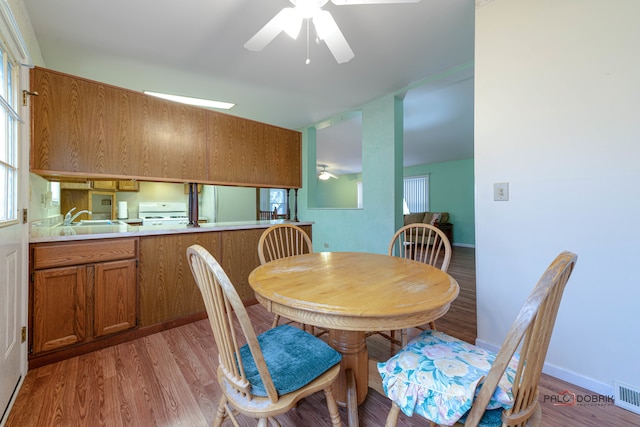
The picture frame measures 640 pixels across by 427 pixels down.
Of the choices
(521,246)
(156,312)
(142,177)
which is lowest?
(156,312)

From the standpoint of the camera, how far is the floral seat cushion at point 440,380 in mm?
750

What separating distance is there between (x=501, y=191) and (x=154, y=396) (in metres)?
2.47

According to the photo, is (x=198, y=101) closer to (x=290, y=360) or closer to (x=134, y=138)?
(x=134, y=138)

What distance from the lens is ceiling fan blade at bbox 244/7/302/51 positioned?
5.04 ft

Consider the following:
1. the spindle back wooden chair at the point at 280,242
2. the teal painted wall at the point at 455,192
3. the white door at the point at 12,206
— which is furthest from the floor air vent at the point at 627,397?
the teal painted wall at the point at 455,192

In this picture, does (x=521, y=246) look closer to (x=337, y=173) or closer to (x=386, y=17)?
(x=386, y=17)

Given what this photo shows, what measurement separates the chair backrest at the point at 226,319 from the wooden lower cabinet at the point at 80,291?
149 cm

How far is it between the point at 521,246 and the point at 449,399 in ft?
4.44

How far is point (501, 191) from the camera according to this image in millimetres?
1755

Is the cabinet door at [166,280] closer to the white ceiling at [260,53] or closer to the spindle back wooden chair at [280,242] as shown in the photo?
the spindle back wooden chair at [280,242]

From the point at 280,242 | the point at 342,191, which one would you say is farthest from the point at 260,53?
the point at 342,191

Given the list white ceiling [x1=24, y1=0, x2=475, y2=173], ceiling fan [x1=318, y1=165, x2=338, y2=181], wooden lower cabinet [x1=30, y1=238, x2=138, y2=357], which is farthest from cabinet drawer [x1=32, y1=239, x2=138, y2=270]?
ceiling fan [x1=318, y1=165, x2=338, y2=181]

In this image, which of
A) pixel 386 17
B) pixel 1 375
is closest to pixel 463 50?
pixel 386 17

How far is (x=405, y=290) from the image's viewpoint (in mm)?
1064
